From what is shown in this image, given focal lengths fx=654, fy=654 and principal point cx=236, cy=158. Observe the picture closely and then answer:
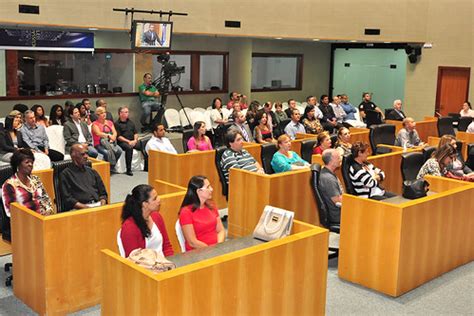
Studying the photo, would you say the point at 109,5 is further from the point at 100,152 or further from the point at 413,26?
the point at 413,26

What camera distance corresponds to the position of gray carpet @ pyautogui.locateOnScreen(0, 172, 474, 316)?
5551 mm

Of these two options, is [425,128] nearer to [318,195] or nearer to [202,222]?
[318,195]

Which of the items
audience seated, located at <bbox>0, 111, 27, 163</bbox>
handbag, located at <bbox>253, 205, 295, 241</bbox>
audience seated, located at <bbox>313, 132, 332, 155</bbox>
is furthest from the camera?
audience seated, located at <bbox>0, 111, 27, 163</bbox>

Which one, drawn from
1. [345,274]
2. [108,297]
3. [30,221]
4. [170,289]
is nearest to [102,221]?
[30,221]

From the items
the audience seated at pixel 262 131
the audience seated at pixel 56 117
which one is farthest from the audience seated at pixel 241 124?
the audience seated at pixel 56 117

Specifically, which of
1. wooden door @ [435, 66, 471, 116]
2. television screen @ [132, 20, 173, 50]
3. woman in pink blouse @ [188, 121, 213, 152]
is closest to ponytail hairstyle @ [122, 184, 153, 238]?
woman in pink blouse @ [188, 121, 213, 152]

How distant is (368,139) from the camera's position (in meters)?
11.5

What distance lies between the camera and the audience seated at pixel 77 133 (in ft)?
34.2

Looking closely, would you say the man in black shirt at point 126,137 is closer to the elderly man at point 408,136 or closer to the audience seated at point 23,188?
the elderly man at point 408,136

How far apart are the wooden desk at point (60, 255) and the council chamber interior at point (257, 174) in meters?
0.01

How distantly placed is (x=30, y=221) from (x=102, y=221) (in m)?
0.58

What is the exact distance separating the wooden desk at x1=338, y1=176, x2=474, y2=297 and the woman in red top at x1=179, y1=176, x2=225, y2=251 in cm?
146

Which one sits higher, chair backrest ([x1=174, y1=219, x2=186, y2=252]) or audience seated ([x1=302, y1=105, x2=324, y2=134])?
audience seated ([x1=302, y1=105, x2=324, y2=134])

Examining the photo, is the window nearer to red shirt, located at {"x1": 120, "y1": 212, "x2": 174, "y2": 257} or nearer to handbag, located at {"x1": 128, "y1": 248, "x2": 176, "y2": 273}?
red shirt, located at {"x1": 120, "y1": 212, "x2": 174, "y2": 257}
